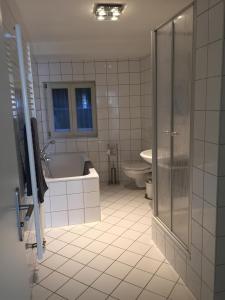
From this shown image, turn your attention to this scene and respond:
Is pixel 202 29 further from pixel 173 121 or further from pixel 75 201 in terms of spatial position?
pixel 75 201

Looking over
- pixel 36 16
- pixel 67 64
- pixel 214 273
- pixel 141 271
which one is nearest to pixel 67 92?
pixel 67 64

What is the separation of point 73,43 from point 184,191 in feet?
8.14

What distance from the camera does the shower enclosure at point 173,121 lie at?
1.88m

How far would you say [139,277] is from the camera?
2104 millimetres

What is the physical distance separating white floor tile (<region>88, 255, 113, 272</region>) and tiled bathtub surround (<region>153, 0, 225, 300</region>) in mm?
765

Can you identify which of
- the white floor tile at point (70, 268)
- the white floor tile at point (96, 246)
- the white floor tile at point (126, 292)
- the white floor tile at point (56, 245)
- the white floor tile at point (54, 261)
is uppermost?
the white floor tile at point (96, 246)

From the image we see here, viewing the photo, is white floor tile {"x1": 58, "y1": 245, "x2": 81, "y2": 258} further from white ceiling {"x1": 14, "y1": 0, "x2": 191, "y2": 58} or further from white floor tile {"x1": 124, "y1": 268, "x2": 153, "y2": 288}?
white ceiling {"x1": 14, "y1": 0, "x2": 191, "y2": 58}

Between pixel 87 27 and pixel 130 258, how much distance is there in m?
2.39

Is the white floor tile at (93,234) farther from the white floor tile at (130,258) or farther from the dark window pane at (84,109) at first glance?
the dark window pane at (84,109)

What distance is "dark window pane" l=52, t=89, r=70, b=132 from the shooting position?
444cm

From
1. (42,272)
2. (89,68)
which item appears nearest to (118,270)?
(42,272)

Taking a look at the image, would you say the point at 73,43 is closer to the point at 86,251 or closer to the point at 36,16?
the point at 36,16

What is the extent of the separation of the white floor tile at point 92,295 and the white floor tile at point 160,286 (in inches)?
13.9

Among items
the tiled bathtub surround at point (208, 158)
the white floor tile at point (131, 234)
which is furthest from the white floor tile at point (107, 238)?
the tiled bathtub surround at point (208, 158)
